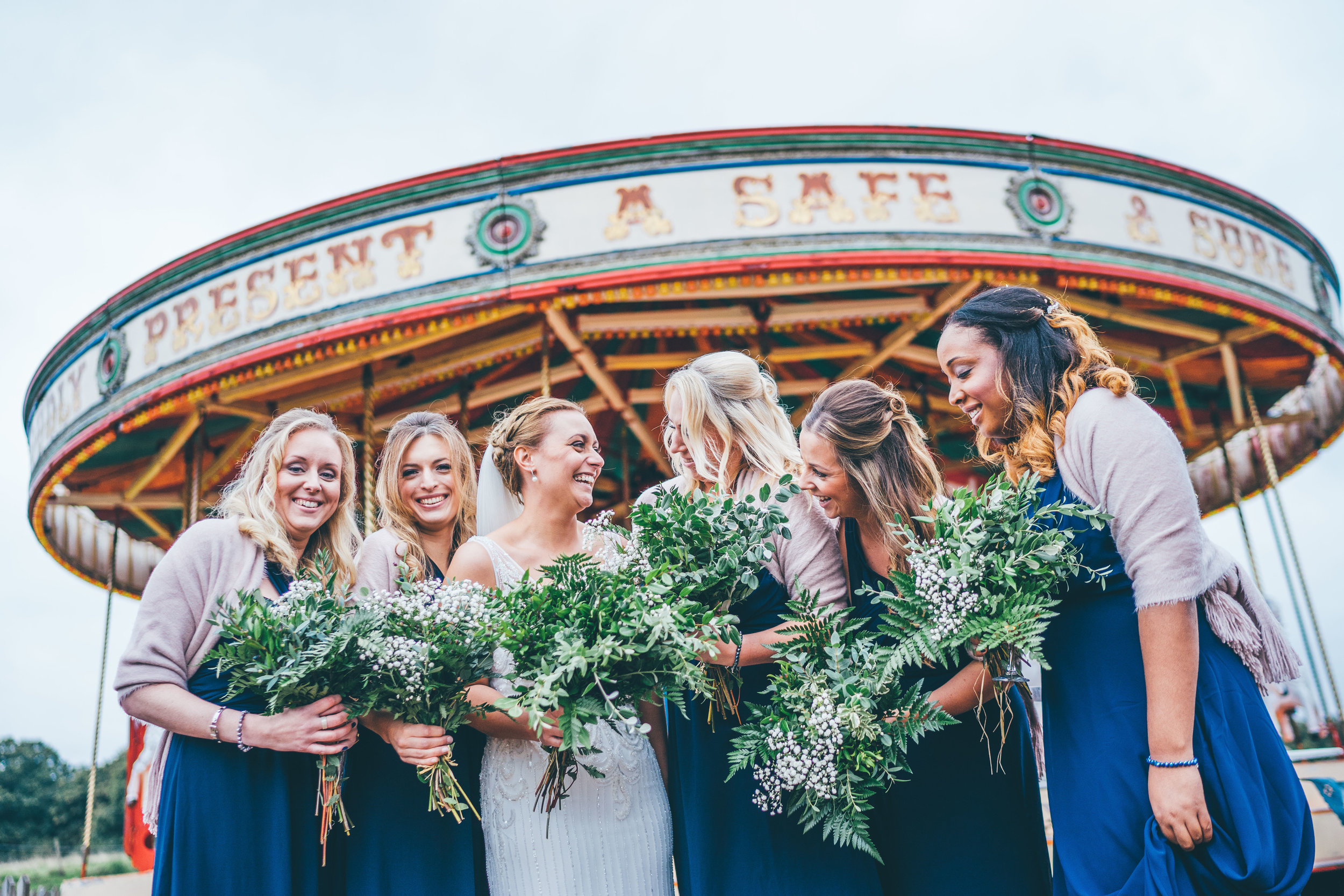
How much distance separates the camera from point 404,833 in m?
2.56

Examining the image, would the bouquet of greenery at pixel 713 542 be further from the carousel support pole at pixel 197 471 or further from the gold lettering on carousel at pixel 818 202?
the carousel support pole at pixel 197 471

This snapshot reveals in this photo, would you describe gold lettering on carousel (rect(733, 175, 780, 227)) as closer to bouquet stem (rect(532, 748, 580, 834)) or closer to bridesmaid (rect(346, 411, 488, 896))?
bridesmaid (rect(346, 411, 488, 896))

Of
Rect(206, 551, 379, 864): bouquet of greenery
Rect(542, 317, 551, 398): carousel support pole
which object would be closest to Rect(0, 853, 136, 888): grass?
Rect(542, 317, 551, 398): carousel support pole

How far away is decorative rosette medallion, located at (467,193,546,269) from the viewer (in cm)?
600

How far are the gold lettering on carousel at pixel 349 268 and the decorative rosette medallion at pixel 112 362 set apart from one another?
7.20 feet

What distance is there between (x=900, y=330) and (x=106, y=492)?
28.5 ft

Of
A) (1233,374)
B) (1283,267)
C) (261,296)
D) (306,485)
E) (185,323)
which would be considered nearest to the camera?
(306,485)

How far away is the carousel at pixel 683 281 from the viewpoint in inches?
235

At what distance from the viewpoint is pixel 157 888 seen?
246cm

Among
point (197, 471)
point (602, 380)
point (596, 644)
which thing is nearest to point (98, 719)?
point (197, 471)

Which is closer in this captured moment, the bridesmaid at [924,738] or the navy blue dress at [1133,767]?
the navy blue dress at [1133,767]

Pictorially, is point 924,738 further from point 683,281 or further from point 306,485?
point 683,281

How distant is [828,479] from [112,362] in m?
6.79

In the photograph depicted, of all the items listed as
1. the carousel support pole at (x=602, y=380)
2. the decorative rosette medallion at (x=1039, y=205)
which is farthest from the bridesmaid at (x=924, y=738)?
the decorative rosette medallion at (x=1039, y=205)
